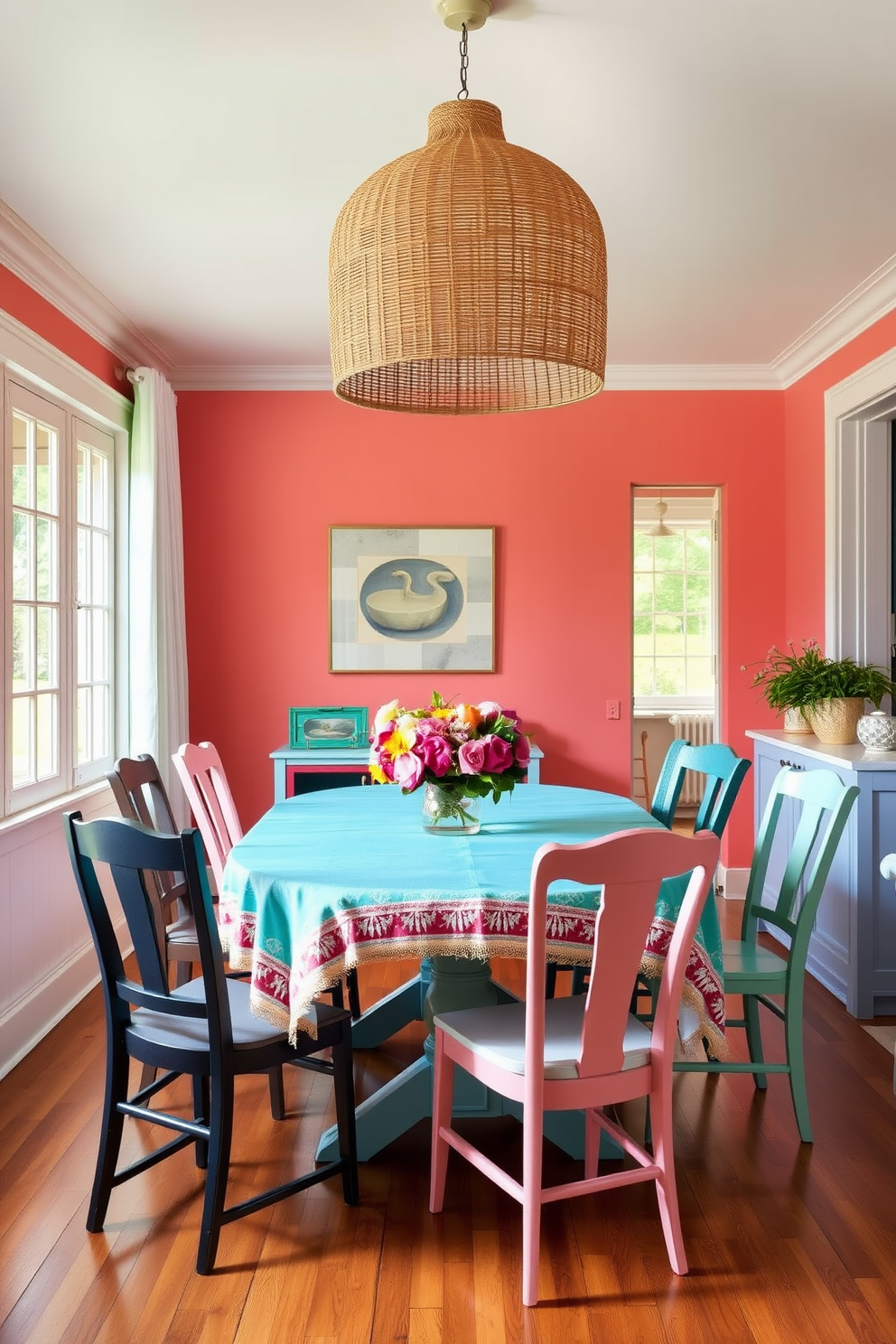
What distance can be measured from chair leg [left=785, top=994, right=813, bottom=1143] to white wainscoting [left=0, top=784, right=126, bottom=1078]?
7.69ft

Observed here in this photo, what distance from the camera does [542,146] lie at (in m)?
2.99

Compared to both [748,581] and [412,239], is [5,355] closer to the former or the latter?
[412,239]

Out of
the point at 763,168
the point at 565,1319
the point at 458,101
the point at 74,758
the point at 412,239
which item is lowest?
the point at 565,1319

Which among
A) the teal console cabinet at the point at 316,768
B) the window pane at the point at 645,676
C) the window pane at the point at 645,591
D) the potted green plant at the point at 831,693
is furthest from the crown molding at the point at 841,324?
the window pane at the point at 645,676

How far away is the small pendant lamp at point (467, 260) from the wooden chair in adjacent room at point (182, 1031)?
111cm

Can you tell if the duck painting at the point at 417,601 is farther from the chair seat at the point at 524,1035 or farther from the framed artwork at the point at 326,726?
the chair seat at the point at 524,1035

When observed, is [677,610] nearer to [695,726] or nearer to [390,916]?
[695,726]

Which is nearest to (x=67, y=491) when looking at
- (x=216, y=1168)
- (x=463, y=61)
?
(x=463, y=61)

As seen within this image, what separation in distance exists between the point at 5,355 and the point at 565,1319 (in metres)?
3.18

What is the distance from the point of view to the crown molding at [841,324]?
4.02 metres

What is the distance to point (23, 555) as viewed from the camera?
3699mm

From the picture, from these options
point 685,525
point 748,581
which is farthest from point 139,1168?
point 685,525

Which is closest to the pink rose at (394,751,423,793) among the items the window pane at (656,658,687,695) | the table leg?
the table leg

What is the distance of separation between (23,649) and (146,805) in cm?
96
